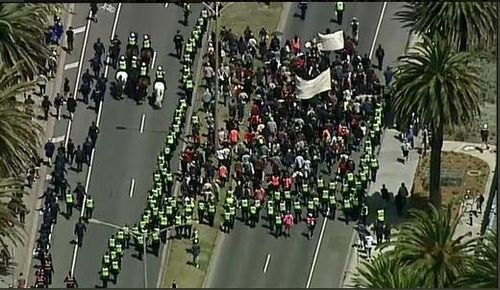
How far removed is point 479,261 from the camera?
70375 millimetres

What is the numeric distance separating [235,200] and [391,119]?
38.0 ft

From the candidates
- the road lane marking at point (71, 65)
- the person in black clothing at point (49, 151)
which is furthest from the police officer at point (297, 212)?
the road lane marking at point (71, 65)

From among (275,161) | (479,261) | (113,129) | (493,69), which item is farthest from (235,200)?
(479,261)

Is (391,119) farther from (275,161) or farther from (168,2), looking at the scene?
(168,2)

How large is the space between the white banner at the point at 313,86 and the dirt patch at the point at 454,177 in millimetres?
6474

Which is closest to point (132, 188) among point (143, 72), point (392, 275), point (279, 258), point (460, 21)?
point (279, 258)

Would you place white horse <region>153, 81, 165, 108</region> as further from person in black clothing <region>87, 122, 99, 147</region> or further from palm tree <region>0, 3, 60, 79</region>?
palm tree <region>0, 3, 60, 79</region>

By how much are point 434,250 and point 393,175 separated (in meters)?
26.2

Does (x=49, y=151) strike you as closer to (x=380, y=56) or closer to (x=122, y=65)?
(x=122, y=65)

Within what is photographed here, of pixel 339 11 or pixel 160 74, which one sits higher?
pixel 339 11

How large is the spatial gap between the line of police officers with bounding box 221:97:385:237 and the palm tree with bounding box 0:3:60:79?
38.7 feet

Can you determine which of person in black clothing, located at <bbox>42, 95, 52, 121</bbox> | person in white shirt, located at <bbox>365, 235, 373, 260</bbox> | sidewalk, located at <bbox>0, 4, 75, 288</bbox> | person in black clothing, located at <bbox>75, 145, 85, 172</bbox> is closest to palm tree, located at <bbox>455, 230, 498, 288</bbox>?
person in white shirt, located at <bbox>365, 235, 373, 260</bbox>

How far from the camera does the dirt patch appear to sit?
99188 mm

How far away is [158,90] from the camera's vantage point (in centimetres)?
10506
